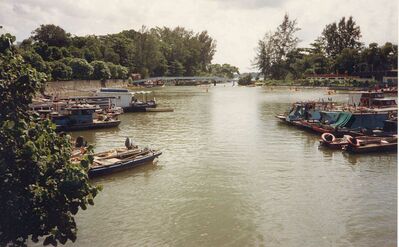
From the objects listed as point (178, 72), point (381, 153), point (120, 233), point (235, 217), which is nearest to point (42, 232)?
point (120, 233)

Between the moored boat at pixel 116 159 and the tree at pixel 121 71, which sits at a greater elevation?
the tree at pixel 121 71

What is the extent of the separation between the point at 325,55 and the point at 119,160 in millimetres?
118978

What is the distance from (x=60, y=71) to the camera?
7725 centimetres

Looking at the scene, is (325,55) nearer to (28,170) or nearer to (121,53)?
(121,53)

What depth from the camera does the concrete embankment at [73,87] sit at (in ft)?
237

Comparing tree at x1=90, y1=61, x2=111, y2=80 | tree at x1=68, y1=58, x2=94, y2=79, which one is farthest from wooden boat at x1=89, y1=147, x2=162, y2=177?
tree at x1=90, y1=61, x2=111, y2=80

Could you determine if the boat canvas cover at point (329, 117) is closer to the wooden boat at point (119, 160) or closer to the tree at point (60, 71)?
the wooden boat at point (119, 160)

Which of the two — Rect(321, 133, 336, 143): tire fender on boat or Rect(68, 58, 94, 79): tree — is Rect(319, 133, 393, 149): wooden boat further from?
Rect(68, 58, 94, 79): tree

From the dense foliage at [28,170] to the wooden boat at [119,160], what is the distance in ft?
36.6

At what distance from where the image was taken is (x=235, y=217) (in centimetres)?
1742

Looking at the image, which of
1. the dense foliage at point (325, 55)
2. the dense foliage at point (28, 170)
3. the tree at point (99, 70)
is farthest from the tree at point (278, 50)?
the dense foliage at point (28, 170)

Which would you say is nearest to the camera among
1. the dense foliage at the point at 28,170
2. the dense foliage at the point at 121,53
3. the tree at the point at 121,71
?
the dense foliage at the point at 28,170

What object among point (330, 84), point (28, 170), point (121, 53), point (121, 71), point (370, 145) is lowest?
point (370, 145)

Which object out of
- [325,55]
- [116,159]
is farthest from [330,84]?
[116,159]
